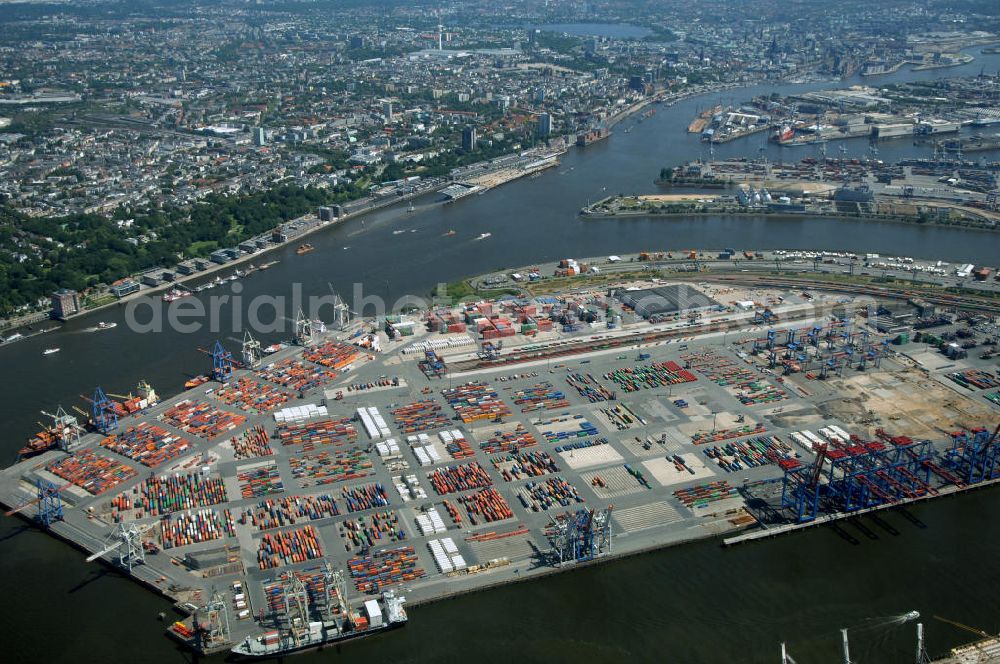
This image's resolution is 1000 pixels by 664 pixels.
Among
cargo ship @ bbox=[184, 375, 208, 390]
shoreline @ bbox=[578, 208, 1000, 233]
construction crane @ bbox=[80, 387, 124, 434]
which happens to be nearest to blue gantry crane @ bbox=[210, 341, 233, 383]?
cargo ship @ bbox=[184, 375, 208, 390]

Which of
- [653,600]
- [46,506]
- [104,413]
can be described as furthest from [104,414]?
[653,600]

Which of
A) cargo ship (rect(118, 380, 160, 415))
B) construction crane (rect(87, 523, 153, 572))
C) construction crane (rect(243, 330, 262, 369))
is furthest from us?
construction crane (rect(243, 330, 262, 369))

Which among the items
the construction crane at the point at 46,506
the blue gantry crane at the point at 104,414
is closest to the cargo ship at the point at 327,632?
the construction crane at the point at 46,506

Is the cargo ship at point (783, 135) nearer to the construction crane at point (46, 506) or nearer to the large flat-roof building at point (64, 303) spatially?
the large flat-roof building at point (64, 303)

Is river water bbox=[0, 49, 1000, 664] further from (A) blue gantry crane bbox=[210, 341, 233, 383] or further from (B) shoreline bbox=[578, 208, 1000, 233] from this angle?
(B) shoreline bbox=[578, 208, 1000, 233]

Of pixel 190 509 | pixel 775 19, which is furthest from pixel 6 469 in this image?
pixel 775 19
